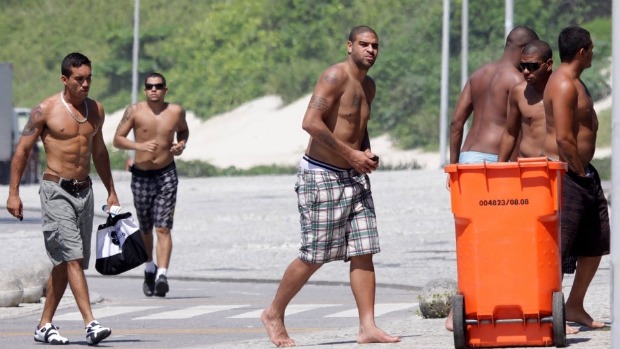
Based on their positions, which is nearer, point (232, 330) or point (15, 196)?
point (15, 196)

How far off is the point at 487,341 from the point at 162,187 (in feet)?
21.3

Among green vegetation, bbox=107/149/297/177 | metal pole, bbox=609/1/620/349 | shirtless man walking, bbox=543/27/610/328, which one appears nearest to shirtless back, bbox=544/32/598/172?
shirtless man walking, bbox=543/27/610/328

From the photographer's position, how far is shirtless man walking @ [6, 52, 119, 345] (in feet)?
37.0

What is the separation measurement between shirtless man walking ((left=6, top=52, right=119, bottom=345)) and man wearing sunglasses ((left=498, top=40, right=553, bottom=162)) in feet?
8.88

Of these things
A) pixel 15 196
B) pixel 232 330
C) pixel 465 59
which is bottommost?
pixel 232 330

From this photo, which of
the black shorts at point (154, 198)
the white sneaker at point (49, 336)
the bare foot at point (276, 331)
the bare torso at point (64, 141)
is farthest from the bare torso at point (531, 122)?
the black shorts at point (154, 198)

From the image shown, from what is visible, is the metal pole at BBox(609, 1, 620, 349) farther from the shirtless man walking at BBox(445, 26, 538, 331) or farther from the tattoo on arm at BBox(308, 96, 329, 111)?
the shirtless man walking at BBox(445, 26, 538, 331)

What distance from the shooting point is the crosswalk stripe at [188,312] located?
13.2 metres

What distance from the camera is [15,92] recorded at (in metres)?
86.2

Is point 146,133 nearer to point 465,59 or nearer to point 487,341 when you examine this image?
point 487,341

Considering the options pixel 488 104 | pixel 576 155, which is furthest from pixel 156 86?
pixel 576 155

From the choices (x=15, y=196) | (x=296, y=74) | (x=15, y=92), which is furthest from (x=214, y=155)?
(x=15, y=196)

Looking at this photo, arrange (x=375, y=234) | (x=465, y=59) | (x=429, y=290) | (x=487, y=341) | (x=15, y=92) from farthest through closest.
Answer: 1. (x=15, y=92)
2. (x=465, y=59)
3. (x=429, y=290)
4. (x=375, y=234)
5. (x=487, y=341)

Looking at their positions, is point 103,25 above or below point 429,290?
above
